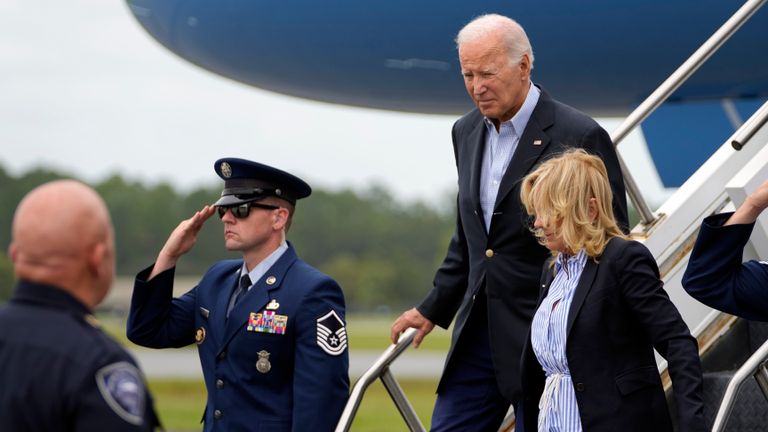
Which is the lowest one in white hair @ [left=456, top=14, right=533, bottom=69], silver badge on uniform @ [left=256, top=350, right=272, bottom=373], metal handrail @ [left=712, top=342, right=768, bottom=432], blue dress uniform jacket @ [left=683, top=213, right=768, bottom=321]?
silver badge on uniform @ [left=256, top=350, right=272, bottom=373]

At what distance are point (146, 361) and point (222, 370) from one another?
25612mm

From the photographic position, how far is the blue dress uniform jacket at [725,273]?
313 cm

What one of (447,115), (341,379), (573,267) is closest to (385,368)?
(341,379)

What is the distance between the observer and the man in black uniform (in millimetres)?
2023

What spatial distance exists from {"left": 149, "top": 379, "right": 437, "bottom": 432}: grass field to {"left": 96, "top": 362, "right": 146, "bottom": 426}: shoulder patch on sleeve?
1119 cm

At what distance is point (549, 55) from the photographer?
7.38m

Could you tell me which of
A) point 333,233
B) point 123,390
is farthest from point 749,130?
point 333,233

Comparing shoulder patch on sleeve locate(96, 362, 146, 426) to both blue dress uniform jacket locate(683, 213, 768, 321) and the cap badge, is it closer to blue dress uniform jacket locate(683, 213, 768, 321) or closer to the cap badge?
blue dress uniform jacket locate(683, 213, 768, 321)

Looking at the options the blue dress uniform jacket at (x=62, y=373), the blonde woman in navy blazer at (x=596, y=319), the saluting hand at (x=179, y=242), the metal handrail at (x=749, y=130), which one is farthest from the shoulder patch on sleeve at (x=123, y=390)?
the metal handrail at (x=749, y=130)

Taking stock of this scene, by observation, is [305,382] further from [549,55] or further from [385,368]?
[549,55]

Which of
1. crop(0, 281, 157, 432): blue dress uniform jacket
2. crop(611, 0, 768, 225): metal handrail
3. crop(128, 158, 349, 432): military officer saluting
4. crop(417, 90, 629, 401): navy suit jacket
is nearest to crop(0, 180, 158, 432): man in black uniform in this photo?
crop(0, 281, 157, 432): blue dress uniform jacket

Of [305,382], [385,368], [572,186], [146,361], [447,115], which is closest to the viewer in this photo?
[572,186]

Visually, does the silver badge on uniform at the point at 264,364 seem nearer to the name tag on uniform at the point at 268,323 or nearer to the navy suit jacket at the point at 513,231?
the name tag on uniform at the point at 268,323

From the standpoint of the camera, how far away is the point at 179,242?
3.80 m
